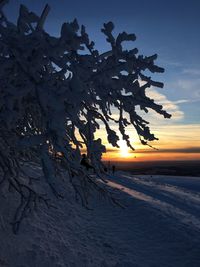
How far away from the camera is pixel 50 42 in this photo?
Result: 375cm

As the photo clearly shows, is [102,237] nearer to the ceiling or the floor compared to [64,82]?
nearer to the floor

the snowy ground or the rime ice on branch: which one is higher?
the rime ice on branch

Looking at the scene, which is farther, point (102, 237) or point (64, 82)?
point (102, 237)

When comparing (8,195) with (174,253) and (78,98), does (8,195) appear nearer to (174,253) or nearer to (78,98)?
(174,253)

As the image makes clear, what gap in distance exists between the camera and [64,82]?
Result: 12.7ft

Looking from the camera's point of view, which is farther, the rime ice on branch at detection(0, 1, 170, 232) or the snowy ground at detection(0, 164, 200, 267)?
the snowy ground at detection(0, 164, 200, 267)

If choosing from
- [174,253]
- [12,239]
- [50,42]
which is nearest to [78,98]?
[50,42]

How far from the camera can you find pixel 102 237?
9242 mm

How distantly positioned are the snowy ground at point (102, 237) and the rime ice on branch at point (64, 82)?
2.72 metres

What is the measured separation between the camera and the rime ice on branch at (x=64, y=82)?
3.22 meters

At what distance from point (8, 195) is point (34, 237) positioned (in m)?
1.74

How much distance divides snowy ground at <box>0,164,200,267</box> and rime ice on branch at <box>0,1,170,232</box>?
2722mm

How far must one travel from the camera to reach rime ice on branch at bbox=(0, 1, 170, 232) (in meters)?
3.22

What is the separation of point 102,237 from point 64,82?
6.09 meters
